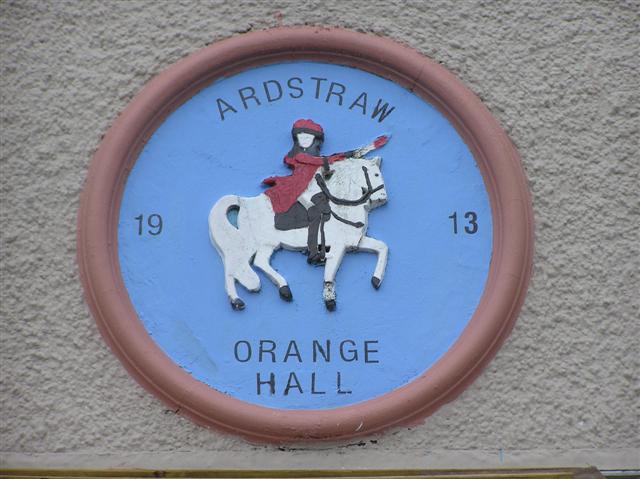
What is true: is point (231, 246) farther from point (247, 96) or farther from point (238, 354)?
point (247, 96)

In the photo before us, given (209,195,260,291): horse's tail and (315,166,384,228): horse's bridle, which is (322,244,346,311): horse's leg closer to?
(315,166,384,228): horse's bridle

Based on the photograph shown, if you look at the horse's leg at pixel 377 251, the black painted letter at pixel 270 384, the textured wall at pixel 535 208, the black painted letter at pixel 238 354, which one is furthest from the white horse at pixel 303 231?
the textured wall at pixel 535 208

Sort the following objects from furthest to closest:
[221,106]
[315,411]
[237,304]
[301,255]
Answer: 1. [221,106]
2. [301,255]
3. [237,304]
4. [315,411]

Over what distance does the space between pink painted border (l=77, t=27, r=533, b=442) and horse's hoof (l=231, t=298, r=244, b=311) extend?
0.32m

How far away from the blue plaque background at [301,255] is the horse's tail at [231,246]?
0.05 metres

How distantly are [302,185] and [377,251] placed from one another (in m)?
0.41

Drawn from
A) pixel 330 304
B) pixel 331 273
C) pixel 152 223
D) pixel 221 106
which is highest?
pixel 221 106

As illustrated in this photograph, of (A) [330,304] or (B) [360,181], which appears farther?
(B) [360,181]

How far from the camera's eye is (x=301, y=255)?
17.5 feet

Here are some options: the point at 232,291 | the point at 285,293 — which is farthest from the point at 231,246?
the point at 285,293

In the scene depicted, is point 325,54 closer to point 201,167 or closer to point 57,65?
point 201,167

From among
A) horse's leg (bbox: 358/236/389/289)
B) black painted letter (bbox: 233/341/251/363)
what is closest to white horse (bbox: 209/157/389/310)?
horse's leg (bbox: 358/236/389/289)

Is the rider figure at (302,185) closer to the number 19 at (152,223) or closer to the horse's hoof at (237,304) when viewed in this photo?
the horse's hoof at (237,304)

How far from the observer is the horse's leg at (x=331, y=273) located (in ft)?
17.2
